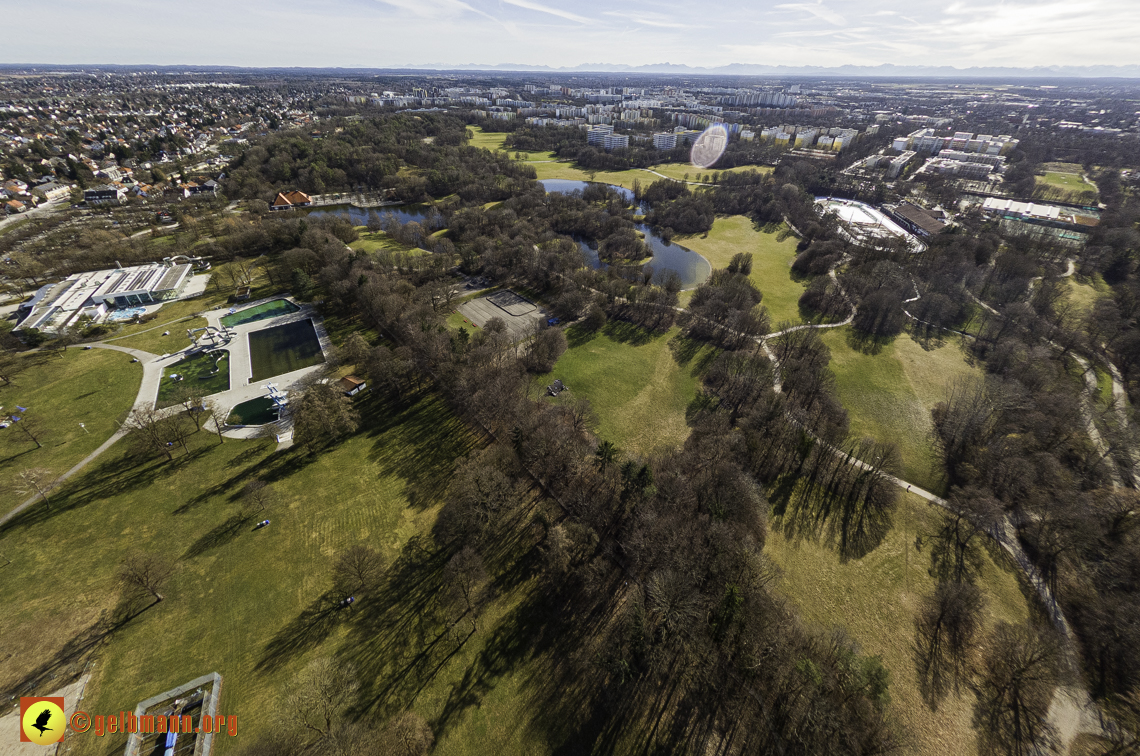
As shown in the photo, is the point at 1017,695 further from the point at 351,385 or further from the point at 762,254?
the point at 762,254

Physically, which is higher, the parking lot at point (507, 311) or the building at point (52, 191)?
the building at point (52, 191)

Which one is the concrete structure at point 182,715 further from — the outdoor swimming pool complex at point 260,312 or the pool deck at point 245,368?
the outdoor swimming pool complex at point 260,312

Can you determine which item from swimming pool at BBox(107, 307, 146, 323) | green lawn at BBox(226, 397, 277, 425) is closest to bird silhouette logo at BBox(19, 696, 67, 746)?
green lawn at BBox(226, 397, 277, 425)

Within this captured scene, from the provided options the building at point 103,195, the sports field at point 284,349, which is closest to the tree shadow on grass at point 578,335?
the sports field at point 284,349

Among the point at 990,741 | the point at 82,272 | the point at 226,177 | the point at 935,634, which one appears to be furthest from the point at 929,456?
the point at 226,177

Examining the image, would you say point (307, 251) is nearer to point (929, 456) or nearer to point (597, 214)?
point (597, 214)

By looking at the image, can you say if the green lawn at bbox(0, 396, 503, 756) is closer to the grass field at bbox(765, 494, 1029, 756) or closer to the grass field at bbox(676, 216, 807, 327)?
the grass field at bbox(765, 494, 1029, 756)

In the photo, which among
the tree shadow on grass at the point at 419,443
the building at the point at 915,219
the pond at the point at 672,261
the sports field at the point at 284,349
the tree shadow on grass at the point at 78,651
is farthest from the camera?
the building at the point at 915,219
